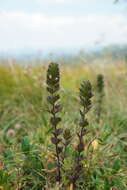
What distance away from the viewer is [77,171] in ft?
7.07

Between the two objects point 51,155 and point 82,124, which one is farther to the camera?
point 51,155

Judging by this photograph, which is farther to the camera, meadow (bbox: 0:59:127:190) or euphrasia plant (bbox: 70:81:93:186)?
meadow (bbox: 0:59:127:190)

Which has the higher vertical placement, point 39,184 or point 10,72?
point 10,72

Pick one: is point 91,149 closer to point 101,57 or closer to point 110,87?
point 110,87

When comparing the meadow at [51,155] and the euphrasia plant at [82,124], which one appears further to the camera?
the meadow at [51,155]

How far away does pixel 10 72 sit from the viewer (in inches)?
226

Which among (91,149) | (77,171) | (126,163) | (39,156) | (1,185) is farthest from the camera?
(126,163)

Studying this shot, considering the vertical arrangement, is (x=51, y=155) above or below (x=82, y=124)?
below

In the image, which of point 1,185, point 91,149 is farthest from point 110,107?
point 1,185

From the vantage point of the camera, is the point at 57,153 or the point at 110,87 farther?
the point at 110,87

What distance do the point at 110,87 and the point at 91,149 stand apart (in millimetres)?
3206

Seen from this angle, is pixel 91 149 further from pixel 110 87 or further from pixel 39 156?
pixel 110 87

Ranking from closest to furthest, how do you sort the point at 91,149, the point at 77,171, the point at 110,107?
the point at 77,171
the point at 91,149
the point at 110,107

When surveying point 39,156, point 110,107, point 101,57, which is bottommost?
point 39,156
